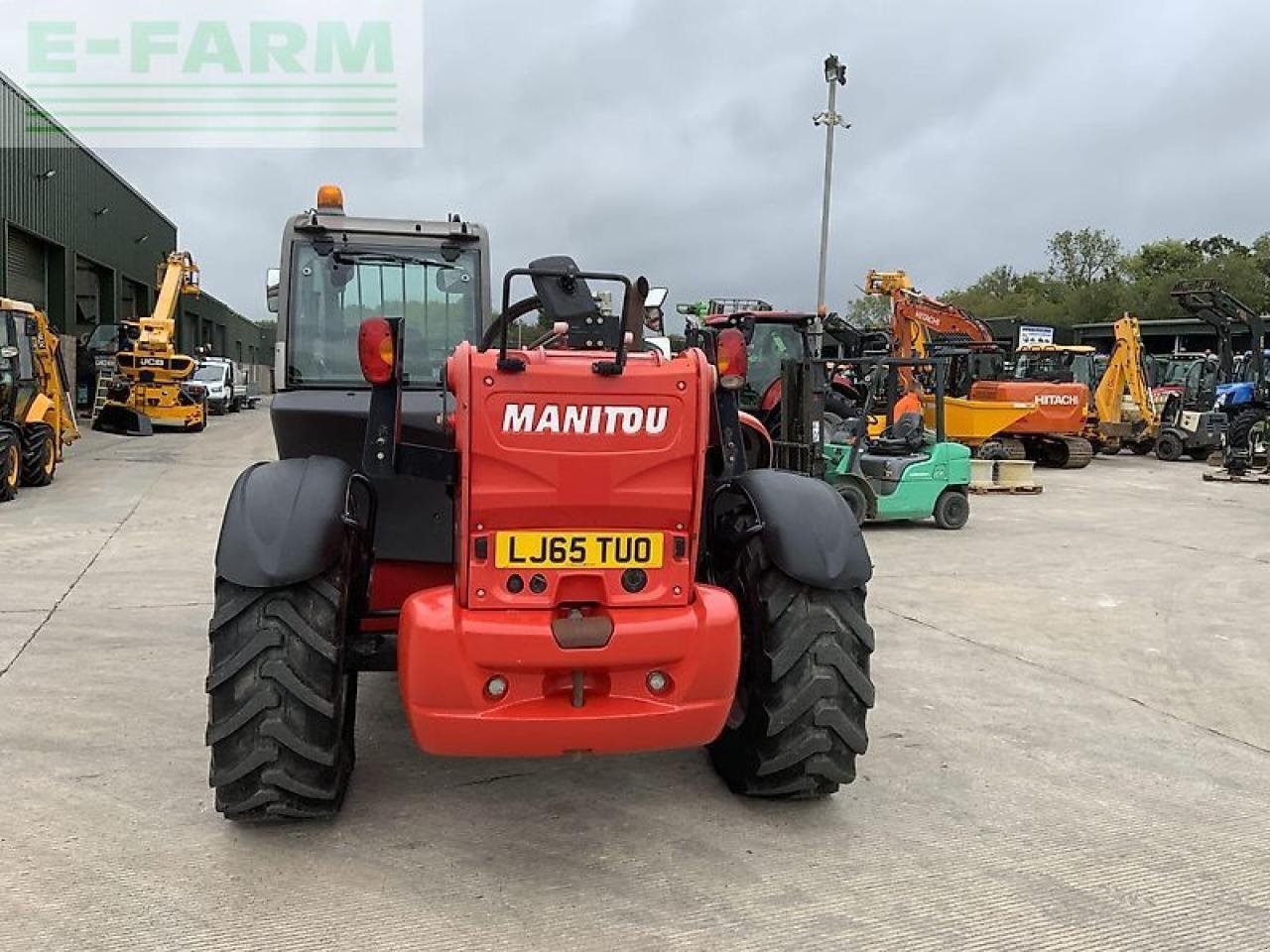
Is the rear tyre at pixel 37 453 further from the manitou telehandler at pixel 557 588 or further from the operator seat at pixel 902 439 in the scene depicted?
the manitou telehandler at pixel 557 588

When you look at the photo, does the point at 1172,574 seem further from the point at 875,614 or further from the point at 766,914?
the point at 766,914

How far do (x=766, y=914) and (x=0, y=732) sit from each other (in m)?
3.30

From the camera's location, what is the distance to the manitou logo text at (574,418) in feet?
9.93

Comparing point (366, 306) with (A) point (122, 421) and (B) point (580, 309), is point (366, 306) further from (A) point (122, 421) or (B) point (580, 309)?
(A) point (122, 421)

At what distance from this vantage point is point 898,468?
11.0m

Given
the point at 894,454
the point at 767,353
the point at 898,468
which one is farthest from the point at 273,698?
the point at 894,454

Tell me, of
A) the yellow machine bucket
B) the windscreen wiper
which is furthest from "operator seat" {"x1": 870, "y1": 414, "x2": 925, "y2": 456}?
the windscreen wiper

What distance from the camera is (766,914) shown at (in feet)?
9.96

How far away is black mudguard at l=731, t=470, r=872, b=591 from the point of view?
3.48 m

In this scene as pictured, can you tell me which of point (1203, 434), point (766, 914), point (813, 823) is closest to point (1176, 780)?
point (813, 823)

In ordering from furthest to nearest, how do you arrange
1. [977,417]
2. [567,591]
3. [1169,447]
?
[1169,447], [977,417], [567,591]

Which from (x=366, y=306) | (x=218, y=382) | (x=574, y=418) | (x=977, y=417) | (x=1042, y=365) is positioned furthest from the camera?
(x=218, y=382)

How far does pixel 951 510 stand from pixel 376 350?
9141 millimetres

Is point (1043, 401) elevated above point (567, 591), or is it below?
above
